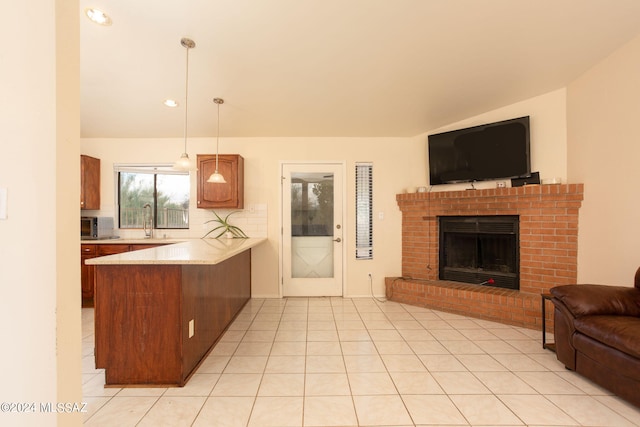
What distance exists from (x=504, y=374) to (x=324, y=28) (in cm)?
292

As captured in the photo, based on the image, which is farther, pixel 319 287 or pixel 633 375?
pixel 319 287

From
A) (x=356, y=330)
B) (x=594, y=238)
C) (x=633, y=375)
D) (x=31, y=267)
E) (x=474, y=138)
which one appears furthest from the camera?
(x=474, y=138)

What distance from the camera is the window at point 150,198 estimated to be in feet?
13.8

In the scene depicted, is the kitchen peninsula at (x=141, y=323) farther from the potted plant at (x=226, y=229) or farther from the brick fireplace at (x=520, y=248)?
the brick fireplace at (x=520, y=248)

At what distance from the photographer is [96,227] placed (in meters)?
3.96

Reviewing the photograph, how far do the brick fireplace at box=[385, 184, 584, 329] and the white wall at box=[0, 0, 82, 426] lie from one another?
3563 mm

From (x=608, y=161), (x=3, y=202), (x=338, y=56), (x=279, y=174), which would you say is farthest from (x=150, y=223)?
(x=608, y=161)

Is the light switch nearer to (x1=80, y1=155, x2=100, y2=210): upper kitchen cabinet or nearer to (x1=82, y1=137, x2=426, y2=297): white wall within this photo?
(x1=82, y1=137, x2=426, y2=297): white wall

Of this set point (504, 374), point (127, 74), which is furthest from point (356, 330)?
point (127, 74)

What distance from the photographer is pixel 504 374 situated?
209cm

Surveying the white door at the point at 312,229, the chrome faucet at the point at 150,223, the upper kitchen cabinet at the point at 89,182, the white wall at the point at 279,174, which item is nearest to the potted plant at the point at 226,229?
the white wall at the point at 279,174

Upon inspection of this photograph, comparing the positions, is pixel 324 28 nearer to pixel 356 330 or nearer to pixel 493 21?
pixel 493 21

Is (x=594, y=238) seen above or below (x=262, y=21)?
below

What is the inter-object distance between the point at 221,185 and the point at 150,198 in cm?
127
